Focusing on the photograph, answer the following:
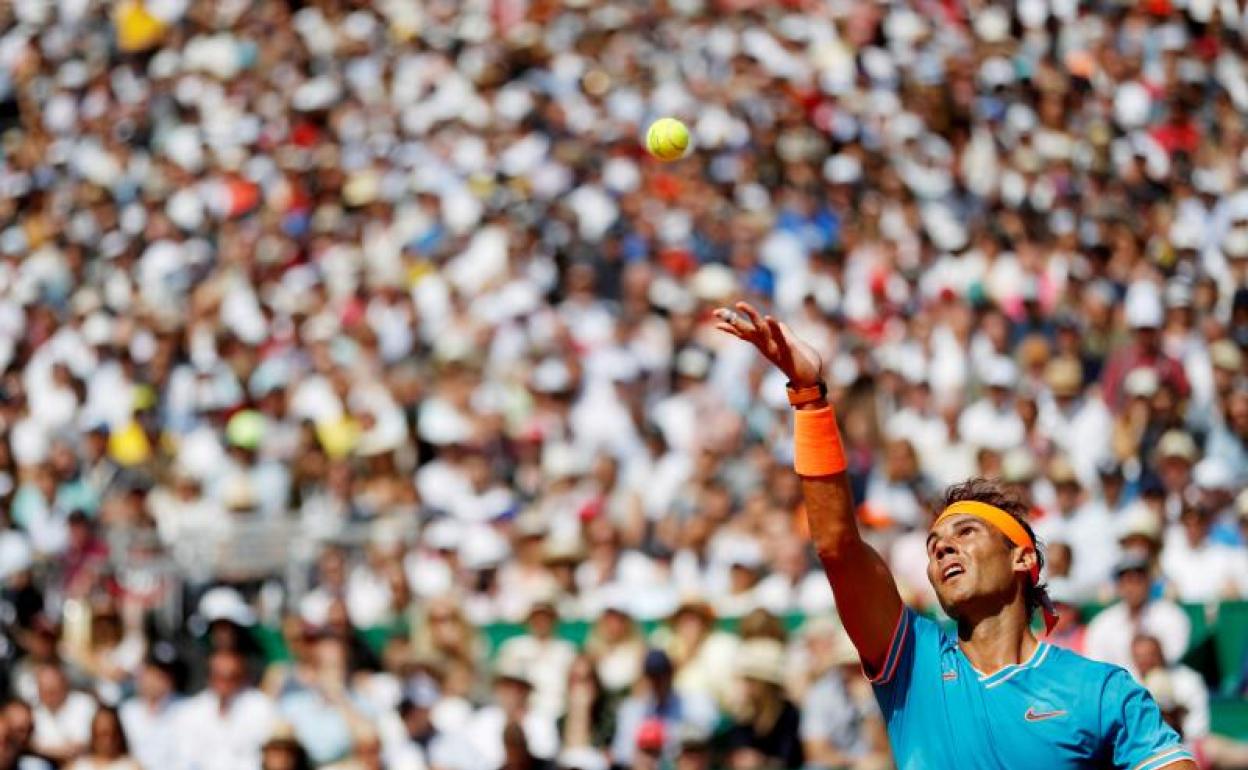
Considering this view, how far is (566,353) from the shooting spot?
52.7 feet

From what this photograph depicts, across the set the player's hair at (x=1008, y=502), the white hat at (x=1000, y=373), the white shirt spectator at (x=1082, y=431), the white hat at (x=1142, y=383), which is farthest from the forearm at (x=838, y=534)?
the white hat at (x=1000, y=373)

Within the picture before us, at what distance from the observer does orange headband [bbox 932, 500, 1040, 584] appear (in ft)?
17.2

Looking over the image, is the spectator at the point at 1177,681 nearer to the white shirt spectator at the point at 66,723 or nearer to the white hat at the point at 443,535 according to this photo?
the white hat at the point at 443,535

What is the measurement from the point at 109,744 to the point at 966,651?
21.4 feet

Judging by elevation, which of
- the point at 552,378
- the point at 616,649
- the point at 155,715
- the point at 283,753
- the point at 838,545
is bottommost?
the point at 552,378

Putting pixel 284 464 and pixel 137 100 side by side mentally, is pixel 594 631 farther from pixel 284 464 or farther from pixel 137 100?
pixel 137 100

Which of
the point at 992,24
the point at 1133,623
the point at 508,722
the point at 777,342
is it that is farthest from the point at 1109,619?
the point at 992,24

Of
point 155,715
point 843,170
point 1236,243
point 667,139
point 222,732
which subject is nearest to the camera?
point 667,139

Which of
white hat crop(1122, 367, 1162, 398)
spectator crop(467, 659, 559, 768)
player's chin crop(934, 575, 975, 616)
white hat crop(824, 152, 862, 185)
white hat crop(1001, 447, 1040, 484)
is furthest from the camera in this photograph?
white hat crop(824, 152, 862, 185)

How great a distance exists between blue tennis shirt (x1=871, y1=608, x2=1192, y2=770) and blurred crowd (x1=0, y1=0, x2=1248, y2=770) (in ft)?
14.3

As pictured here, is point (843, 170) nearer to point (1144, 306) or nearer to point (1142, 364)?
point (1144, 306)

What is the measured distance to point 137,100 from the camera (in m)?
22.0

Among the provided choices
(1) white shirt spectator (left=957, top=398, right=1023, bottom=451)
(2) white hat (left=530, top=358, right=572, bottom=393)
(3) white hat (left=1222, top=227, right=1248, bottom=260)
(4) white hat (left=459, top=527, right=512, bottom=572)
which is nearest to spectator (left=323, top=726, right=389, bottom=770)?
(4) white hat (left=459, top=527, right=512, bottom=572)

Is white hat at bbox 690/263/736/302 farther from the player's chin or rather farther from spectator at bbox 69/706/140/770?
the player's chin
